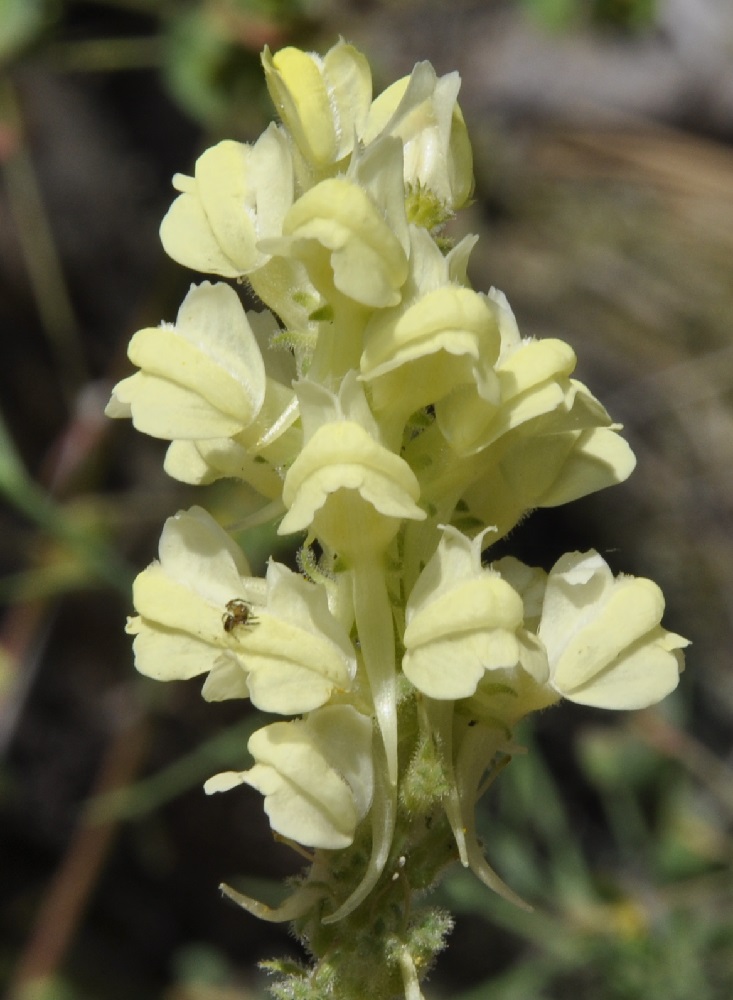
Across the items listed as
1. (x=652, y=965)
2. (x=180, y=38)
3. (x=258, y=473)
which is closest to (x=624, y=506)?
(x=652, y=965)

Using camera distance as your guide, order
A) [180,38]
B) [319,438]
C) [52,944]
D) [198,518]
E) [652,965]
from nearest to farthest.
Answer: [319,438] < [198,518] < [652,965] < [180,38] < [52,944]

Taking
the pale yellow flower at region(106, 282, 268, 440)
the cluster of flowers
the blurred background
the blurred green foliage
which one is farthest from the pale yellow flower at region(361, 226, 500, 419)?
the blurred green foliage

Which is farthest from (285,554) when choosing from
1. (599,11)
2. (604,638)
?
(604,638)

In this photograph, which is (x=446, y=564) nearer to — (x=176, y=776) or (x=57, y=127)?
(x=176, y=776)

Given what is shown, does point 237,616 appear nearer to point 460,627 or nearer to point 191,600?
point 191,600

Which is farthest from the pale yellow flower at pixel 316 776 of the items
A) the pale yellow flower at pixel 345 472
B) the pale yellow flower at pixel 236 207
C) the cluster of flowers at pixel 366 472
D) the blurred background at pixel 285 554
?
the blurred background at pixel 285 554

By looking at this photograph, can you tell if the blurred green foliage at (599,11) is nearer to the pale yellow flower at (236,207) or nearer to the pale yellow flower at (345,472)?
the pale yellow flower at (236,207)
